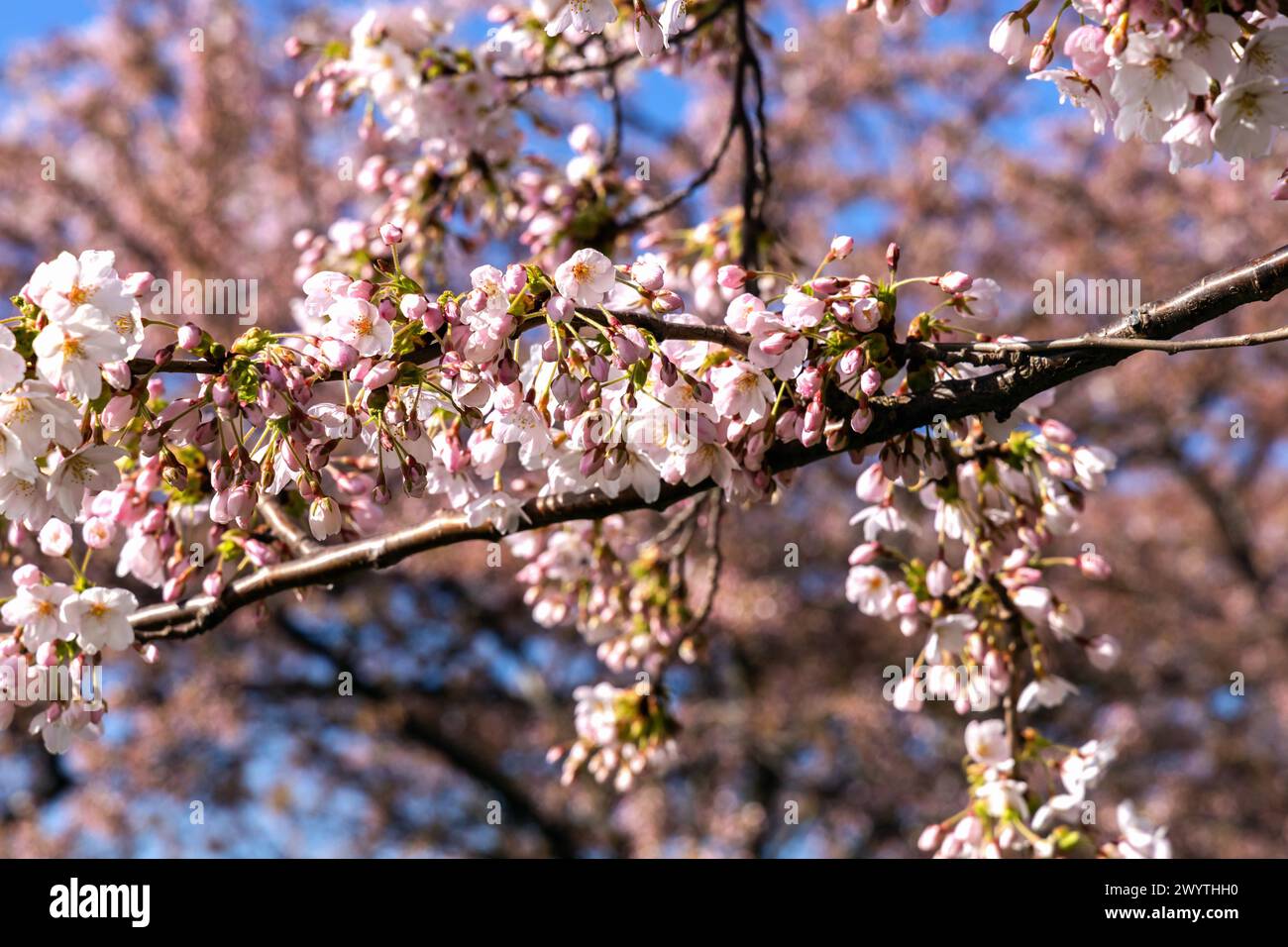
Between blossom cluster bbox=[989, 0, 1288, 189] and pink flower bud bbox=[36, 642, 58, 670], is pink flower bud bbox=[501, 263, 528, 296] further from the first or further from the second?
pink flower bud bbox=[36, 642, 58, 670]

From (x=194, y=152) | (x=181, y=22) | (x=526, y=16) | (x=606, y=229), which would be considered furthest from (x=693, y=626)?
(x=181, y=22)

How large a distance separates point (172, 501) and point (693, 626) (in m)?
1.35

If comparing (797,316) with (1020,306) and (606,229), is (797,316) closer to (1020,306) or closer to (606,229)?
(606,229)

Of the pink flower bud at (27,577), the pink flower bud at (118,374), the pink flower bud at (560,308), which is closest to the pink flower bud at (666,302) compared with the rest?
the pink flower bud at (560,308)

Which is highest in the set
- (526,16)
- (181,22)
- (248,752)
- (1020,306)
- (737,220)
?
(181,22)

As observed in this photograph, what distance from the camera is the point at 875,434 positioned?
1.83 meters

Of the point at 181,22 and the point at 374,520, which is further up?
the point at 181,22

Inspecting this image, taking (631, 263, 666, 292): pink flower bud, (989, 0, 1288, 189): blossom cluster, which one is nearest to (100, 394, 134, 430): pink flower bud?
(631, 263, 666, 292): pink flower bud

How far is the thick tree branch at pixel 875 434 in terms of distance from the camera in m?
1.71

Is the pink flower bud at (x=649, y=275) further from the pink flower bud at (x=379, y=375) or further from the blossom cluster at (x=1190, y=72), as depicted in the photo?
the blossom cluster at (x=1190, y=72)

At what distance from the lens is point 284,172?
33.2 feet

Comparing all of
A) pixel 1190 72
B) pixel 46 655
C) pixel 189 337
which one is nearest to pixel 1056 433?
pixel 1190 72
